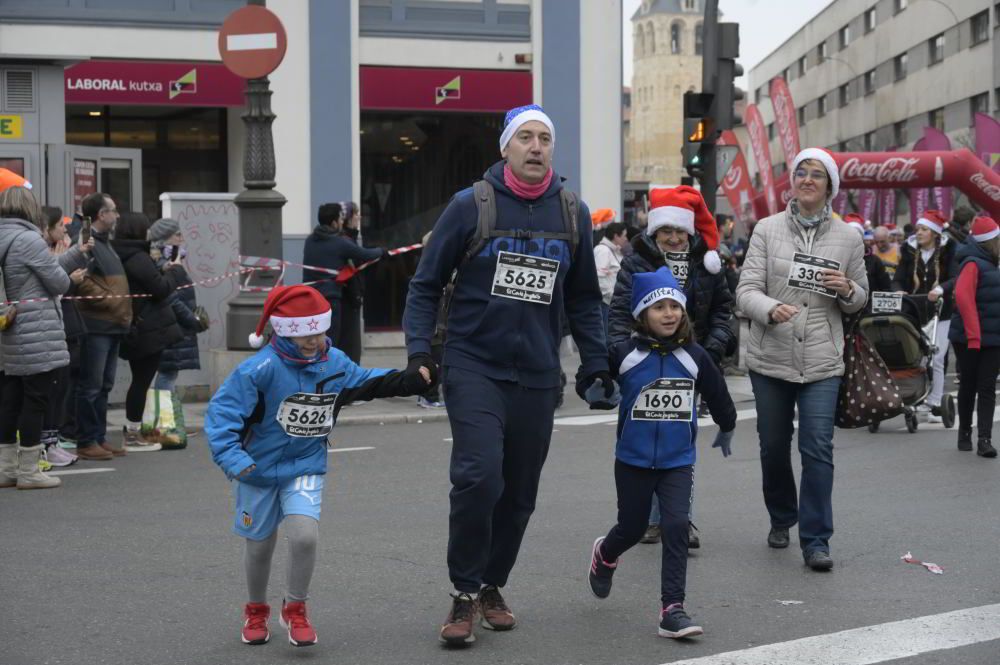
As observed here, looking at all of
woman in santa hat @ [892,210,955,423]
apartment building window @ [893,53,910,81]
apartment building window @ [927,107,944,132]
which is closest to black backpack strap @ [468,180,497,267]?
woman in santa hat @ [892,210,955,423]

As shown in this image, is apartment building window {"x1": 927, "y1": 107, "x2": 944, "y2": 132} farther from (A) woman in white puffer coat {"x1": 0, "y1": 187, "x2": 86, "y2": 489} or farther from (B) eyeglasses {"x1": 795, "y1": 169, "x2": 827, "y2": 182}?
(B) eyeglasses {"x1": 795, "y1": 169, "x2": 827, "y2": 182}

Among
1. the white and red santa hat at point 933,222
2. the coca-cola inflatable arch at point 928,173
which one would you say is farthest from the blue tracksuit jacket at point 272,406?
the coca-cola inflatable arch at point 928,173

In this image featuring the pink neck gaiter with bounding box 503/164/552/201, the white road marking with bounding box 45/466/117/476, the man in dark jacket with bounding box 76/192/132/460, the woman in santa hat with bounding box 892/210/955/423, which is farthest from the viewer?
the woman in santa hat with bounding box 892/210/955/423

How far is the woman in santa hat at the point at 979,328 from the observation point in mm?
11070

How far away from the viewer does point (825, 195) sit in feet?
23.7

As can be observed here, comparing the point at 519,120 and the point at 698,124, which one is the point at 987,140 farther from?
the point at 519,120

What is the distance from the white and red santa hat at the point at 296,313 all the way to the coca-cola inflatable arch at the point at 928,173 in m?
16.1

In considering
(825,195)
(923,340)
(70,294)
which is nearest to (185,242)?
(70,294)

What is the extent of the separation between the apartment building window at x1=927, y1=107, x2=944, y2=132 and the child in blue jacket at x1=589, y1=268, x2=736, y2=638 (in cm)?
5431

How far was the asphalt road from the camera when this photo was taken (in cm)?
565

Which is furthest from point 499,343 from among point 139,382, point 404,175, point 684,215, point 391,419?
point 404,175

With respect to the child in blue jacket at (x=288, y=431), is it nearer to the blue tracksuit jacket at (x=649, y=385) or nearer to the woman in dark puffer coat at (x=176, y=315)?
the blue tracksuit jacket at (x=649, y=385)

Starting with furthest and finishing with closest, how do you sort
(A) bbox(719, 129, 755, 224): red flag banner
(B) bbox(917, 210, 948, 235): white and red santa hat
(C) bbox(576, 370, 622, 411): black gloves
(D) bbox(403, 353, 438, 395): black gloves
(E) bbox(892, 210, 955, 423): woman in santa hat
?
1. (A) bbox(719, 129, 755, 224): red flag banner
2. (B) bbox(917, 210, 948, 235): white and red santa hat
3. (E) bbox(892, 210, 955, 423): woman in santa hat
4. (C) bbox(576, 370, 622, 411): black gloves
5. (D) bbox(403, 353, 438, 395): black gloves

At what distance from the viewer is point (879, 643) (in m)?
5.67
